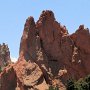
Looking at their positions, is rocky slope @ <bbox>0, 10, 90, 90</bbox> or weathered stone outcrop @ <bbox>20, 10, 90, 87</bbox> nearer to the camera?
rocky slope @ <bbox>0, 10, 90, 90</bbox>

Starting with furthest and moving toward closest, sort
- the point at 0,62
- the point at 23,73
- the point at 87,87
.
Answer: the point at 0,62 < the point at 23,73 < the point at 87,87

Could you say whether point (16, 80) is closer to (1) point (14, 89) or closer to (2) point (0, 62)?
(1) point (14, 89)

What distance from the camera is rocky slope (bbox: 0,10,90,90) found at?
223 feet

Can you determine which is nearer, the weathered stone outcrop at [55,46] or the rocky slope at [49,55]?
the rocky slope at [49,55]

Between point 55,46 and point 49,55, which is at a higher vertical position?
point 55,46

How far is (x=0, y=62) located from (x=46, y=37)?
51081 millimetres

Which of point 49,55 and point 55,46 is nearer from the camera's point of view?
point 49,55

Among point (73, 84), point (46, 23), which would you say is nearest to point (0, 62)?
point (46, 23)

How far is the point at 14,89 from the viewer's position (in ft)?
222

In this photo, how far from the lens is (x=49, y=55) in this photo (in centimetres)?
7006

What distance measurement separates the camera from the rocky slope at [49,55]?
67.9 metres

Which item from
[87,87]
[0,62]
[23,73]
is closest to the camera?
[87,87]

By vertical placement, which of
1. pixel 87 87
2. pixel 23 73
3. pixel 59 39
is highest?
pixel 59 39

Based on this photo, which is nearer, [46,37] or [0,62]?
[46,37]
